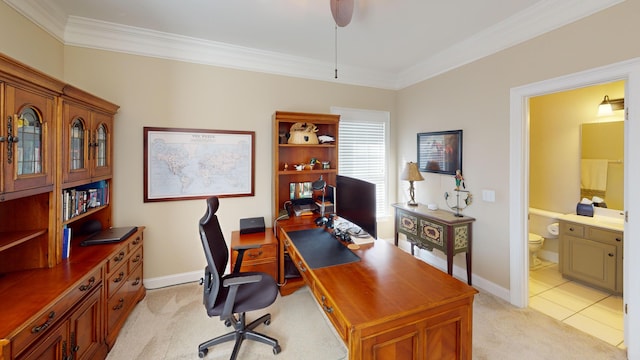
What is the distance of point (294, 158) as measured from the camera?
3.28m

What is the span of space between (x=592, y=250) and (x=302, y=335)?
10.9ft

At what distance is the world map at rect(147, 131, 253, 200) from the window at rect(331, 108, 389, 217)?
1.40 m

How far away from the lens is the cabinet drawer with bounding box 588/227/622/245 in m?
2.59

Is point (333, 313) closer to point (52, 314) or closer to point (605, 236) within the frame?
point (52, 314)

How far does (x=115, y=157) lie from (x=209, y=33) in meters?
1.66

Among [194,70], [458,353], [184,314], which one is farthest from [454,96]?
[184,314]

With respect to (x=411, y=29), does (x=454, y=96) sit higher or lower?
lower

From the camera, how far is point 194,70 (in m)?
2.88

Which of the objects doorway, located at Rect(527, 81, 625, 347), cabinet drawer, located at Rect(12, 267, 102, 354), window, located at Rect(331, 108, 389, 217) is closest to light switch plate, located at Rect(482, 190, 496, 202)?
doorway, located at Rect(527, 81, 625, 347)

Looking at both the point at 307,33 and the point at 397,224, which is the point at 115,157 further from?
the point at 397,224

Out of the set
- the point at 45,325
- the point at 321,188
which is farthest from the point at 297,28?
the point at 45,325

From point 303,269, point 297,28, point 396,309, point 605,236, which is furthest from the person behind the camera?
point 605,236

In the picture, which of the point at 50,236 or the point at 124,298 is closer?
the point at 50,236

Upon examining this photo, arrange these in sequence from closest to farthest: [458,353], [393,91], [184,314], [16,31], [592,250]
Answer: [458,353], [16,31], [184,314], [592,250], [393,91]
